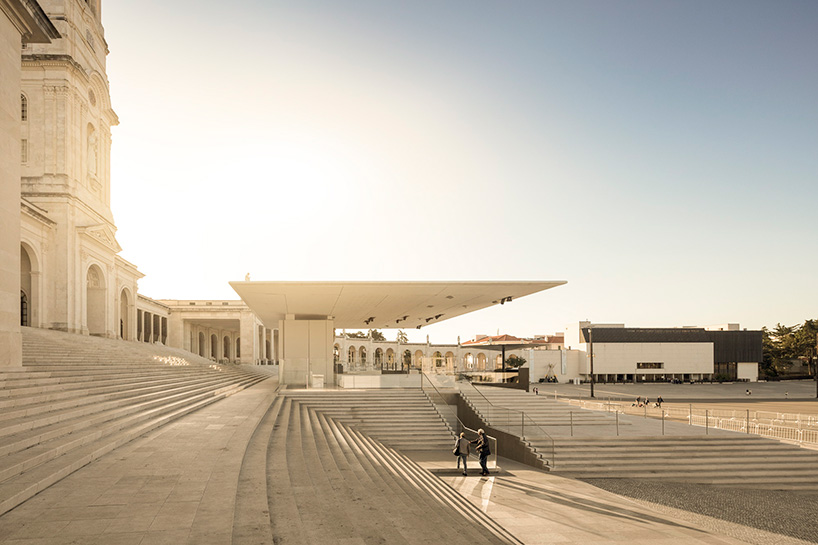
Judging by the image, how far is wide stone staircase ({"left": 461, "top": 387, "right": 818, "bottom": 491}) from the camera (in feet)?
47.9

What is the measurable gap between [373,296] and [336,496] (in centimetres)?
1472

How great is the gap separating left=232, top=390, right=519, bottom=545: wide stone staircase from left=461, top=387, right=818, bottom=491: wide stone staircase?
5.16 m

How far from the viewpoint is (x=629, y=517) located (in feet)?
34.7

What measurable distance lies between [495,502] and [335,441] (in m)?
4.44

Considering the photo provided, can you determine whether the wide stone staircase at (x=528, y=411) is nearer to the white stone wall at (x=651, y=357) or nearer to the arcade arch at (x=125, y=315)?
the arcade arch at (x=125, y=315)

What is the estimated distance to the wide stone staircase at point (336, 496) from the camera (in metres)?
5.91

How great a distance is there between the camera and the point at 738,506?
39.4 feet

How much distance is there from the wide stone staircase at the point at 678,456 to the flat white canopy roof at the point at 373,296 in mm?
5446

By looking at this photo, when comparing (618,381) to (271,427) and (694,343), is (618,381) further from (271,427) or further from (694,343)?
(271,427)

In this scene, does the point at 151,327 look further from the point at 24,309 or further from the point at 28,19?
the point at 28,19

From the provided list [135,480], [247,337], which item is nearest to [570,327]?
[247,337]

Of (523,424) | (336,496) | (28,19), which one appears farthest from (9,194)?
(523,424)

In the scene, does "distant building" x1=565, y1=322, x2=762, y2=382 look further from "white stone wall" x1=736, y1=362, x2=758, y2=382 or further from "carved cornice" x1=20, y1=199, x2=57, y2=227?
"carved cornice" x1=20, y1=199, x2=57, y2=227

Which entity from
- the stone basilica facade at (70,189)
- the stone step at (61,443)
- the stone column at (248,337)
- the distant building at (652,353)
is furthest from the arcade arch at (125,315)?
the distant building at (652,353)
